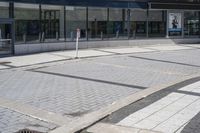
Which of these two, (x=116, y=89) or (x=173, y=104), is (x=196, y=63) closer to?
(x=116, y=89)

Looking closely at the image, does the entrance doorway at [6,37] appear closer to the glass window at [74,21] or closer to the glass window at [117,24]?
the glass window at [74,21]

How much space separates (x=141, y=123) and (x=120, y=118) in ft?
1.84

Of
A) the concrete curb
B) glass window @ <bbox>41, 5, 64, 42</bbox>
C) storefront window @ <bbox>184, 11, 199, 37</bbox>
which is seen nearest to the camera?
the concrete curb

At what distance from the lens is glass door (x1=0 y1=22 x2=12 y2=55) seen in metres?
24.1

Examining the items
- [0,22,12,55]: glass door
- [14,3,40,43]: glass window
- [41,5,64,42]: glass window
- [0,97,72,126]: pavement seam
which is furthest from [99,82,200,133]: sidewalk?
[41,5,64,42]: glass window

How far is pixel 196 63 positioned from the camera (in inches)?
854

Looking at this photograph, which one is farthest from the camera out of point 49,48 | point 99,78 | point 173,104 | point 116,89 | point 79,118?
point 49,48

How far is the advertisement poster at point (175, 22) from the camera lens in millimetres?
35219

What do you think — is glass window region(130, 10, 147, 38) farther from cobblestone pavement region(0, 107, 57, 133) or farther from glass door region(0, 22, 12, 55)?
cobblestone pavement region(0, 107, 57, 133)

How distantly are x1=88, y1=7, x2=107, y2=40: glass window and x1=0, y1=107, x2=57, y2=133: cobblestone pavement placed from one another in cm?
2109

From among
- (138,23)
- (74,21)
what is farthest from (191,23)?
(74,21)

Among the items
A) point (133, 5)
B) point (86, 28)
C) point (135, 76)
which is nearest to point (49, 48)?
point (86, 28)

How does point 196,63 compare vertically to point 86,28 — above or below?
below

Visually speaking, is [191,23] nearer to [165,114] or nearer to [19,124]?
[165,114]
